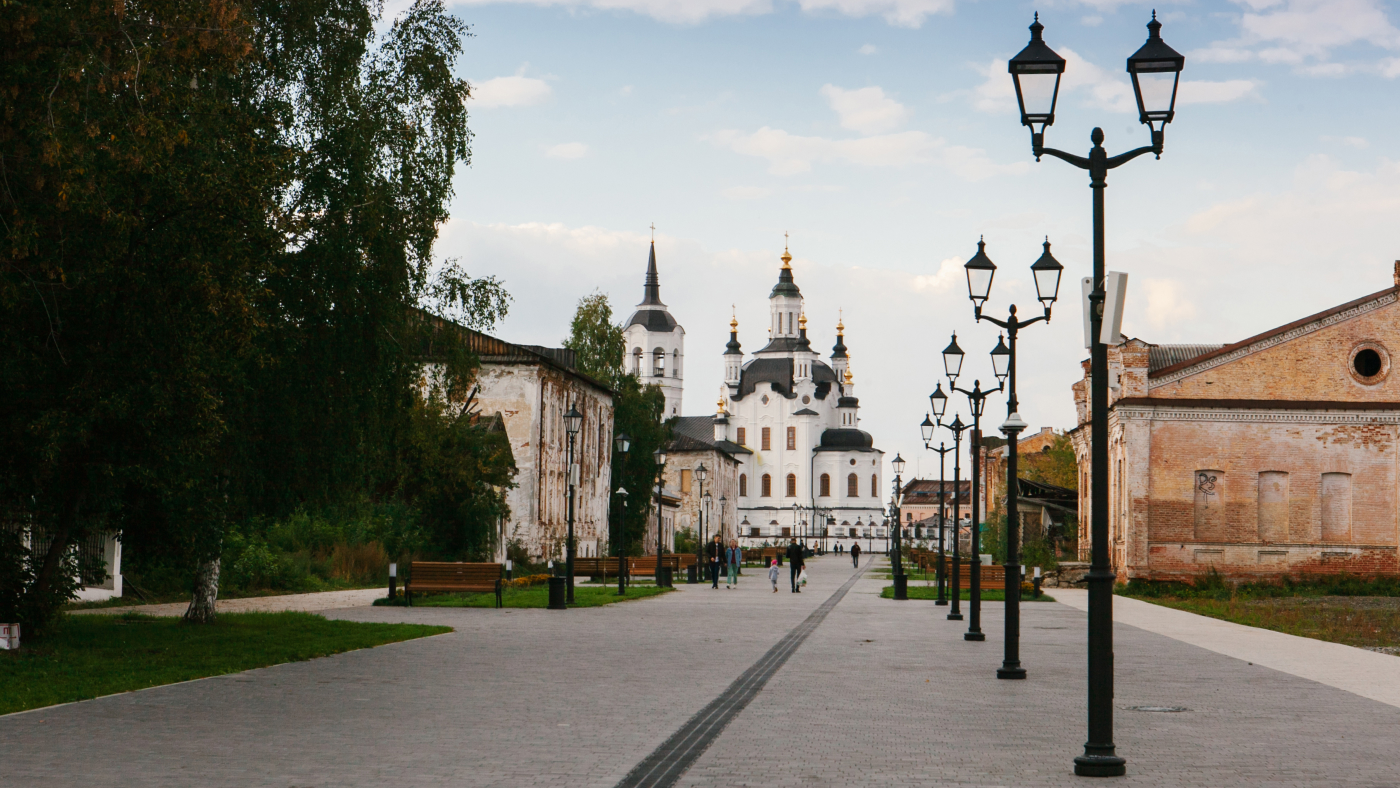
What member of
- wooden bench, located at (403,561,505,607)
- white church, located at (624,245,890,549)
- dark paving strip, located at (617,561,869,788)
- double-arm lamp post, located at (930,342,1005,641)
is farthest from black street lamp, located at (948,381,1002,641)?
white church, located at (624,245,890,549)

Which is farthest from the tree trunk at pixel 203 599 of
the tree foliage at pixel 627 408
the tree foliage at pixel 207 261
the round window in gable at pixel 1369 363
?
the tree foliage at pixel 627 408

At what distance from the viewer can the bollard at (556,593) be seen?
2623cm

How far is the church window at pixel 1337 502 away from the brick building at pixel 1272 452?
29mm

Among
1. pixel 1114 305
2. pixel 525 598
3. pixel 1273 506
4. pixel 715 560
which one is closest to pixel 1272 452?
pixel 1273 506

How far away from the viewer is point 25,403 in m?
13.4

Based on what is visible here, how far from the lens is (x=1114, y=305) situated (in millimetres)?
8445

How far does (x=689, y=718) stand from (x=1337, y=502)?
3355 centimetres

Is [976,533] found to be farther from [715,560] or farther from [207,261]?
[715,560]

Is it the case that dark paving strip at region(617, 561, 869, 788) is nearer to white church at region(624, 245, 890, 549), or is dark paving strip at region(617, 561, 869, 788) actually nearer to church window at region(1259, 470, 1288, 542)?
church window at region(1259, 470, 1288, 542)

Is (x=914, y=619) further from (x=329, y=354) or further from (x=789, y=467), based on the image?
(x=789, y=467)

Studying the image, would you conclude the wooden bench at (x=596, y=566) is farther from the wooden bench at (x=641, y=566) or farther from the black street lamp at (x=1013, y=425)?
the black street lamp at (x=1013, y=425)

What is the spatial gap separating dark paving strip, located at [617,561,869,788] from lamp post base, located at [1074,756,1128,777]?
2409mm

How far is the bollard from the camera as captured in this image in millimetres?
26234

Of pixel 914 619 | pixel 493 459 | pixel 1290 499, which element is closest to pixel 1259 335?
pixel 1290 499
